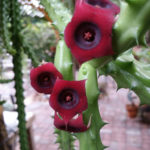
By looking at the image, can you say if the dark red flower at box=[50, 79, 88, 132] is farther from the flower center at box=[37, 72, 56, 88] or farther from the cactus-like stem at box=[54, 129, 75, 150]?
the cactus-like stem at box=[54, 129, 75, 150]

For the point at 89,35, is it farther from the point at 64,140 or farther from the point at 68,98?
the point at 64,140

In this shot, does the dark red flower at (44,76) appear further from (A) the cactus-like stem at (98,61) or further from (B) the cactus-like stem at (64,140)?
(B) the cactus-like stem at (64,140)

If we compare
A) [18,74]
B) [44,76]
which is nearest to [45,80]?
[44,76]

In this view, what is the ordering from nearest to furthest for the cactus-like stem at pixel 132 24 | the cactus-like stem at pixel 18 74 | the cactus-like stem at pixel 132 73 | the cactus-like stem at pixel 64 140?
the cactus-like stem at pixel 132 24, the cactus-like stem at pixel 132 73, the cactus-like stem at pixel 64 140, the cactus-like stem at pixel 18 74

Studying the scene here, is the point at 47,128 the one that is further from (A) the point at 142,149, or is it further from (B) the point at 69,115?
(B) the point at 69,115

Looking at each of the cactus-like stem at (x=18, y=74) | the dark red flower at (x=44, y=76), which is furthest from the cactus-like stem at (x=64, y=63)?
the cactus-like stem at (x=18, y=74)

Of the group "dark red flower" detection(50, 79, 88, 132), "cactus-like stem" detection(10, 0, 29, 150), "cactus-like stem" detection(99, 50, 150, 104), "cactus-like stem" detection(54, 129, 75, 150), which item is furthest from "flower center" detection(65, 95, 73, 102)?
"cactus-like stem" detection(10, 0, 29, 150)

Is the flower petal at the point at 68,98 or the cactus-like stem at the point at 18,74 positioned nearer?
the flower petal at the point at 68,98
